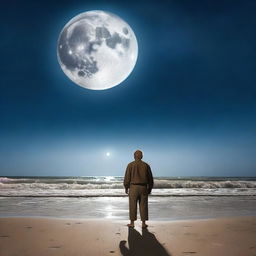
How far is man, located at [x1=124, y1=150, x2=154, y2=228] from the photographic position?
24.2ft

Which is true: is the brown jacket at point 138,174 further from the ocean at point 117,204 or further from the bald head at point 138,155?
the ocean at point 117,204

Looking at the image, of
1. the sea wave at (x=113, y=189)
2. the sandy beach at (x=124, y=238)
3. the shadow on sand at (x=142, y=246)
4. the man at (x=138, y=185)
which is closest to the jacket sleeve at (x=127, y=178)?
the man at (x=138, y=185)

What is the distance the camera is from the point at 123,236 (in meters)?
6.30

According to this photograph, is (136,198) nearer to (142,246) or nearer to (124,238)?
(124,238)

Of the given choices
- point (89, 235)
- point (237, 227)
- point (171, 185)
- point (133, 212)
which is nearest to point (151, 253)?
point (89, 235)

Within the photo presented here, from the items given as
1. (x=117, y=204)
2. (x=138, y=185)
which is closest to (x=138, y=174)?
(x=138, y=185)

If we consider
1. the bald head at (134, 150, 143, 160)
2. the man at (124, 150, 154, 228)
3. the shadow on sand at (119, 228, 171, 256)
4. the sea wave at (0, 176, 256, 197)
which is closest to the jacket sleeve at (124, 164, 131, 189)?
the man at (124, 150, 154, 228)

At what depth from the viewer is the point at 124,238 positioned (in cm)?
609

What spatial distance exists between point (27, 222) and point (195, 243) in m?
4.81

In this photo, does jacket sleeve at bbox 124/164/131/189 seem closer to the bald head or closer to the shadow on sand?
the bald head

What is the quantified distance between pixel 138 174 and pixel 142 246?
7.70 feet

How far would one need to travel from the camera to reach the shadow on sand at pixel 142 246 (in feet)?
16.0

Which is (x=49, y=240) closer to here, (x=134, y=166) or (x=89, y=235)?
(x=89, y=235)

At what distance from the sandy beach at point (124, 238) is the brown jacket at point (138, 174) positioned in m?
1.16
